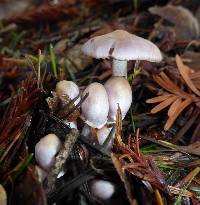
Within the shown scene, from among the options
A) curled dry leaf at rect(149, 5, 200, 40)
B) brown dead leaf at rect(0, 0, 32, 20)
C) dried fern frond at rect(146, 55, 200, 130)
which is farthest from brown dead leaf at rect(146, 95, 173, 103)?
brown dead leaf at rect(0, 0, 32, 20)

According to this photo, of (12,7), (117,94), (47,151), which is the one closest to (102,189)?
(47,151)

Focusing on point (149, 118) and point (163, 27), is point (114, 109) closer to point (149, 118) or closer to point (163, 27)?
point (149, 118)

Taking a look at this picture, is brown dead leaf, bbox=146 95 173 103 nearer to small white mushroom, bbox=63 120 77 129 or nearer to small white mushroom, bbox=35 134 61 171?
small white mushroom, bbox=63 120 77 129

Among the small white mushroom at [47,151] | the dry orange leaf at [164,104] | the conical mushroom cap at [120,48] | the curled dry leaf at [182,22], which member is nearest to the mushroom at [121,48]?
the conical mushroom cap at [120,48]

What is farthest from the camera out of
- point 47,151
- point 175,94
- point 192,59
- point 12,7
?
point 12,7

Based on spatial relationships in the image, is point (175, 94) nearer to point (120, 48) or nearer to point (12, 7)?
point (120, 48)

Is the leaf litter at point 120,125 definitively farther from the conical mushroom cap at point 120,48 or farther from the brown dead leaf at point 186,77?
the conical mushroom cap at point 120,48

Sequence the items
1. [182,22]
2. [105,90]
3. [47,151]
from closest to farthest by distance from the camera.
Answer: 1. [47,151]
2. [105,90]
3. [182,22]
